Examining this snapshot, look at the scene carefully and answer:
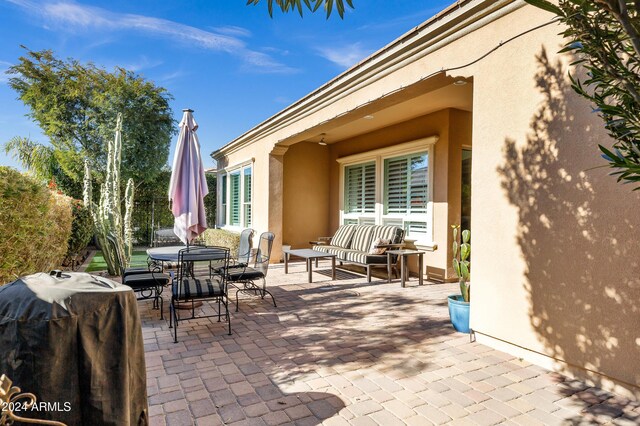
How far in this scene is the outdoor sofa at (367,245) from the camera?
7.63m

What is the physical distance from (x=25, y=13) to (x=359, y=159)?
11.0 meters

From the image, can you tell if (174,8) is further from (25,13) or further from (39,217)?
(39,217)

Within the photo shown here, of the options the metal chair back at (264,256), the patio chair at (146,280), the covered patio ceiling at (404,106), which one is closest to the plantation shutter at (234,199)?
the covered patio ceiling at (404,106)

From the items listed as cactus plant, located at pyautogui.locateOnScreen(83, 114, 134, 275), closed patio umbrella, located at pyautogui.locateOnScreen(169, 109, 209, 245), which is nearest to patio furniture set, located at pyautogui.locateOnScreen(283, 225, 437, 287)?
closed patio umbrella, located at pyautogui.locateOnScreen(169, 109, 209, 245)

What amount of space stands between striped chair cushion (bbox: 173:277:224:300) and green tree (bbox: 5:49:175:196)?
487 inches

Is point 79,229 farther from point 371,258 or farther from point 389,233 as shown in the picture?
point 389,233

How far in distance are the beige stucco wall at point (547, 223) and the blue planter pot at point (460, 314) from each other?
223 mm

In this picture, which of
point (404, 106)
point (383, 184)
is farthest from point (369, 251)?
point (404, 106)

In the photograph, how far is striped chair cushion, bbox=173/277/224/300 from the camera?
445 cm

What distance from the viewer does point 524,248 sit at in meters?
3.69

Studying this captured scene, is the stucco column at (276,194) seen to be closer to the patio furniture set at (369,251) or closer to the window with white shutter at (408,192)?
the patio furniture set at (369,251)

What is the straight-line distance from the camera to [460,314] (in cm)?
451

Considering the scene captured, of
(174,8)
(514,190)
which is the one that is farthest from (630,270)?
(174,8)

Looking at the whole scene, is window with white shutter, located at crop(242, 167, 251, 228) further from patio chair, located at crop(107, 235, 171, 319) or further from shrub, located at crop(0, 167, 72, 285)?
shrub, located at crop(0, 167, 72, 285)
